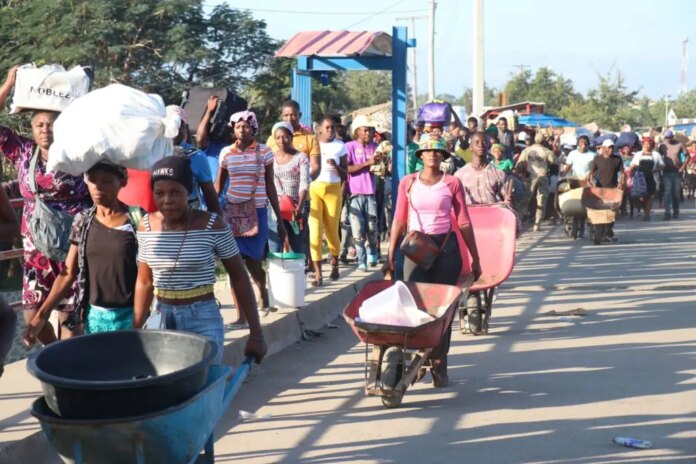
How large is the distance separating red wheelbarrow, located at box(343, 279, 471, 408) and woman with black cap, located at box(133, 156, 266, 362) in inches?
77.2

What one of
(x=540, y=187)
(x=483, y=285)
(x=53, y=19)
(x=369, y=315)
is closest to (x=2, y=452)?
(x=369, y=315)

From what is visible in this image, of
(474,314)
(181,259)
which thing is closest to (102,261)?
(181,259)

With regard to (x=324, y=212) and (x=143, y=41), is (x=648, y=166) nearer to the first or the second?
(x=143, y=41)

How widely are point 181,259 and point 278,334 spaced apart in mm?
4344

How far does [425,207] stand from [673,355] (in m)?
2.51

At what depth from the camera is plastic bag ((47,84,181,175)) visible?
18.0 ft

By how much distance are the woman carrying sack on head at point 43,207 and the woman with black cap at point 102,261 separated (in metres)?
0.46

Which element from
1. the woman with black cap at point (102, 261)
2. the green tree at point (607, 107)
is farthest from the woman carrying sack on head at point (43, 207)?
the green tree at point (607, 107)

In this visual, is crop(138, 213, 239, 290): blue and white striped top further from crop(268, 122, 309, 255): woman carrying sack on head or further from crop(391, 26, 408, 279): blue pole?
crop(391, 26, 408, 279): blue pole

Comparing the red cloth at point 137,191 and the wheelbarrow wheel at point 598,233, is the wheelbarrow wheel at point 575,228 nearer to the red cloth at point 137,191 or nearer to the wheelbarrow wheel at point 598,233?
the wheelbarrow wheel at point 598,233

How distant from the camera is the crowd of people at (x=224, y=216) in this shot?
17.9 feet

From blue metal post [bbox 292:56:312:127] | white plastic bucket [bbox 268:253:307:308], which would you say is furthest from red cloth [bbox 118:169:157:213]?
blue metal post [bbox 292:56:312:127]

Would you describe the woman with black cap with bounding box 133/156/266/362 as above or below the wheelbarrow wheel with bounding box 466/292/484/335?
above

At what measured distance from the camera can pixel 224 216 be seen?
8.98m
